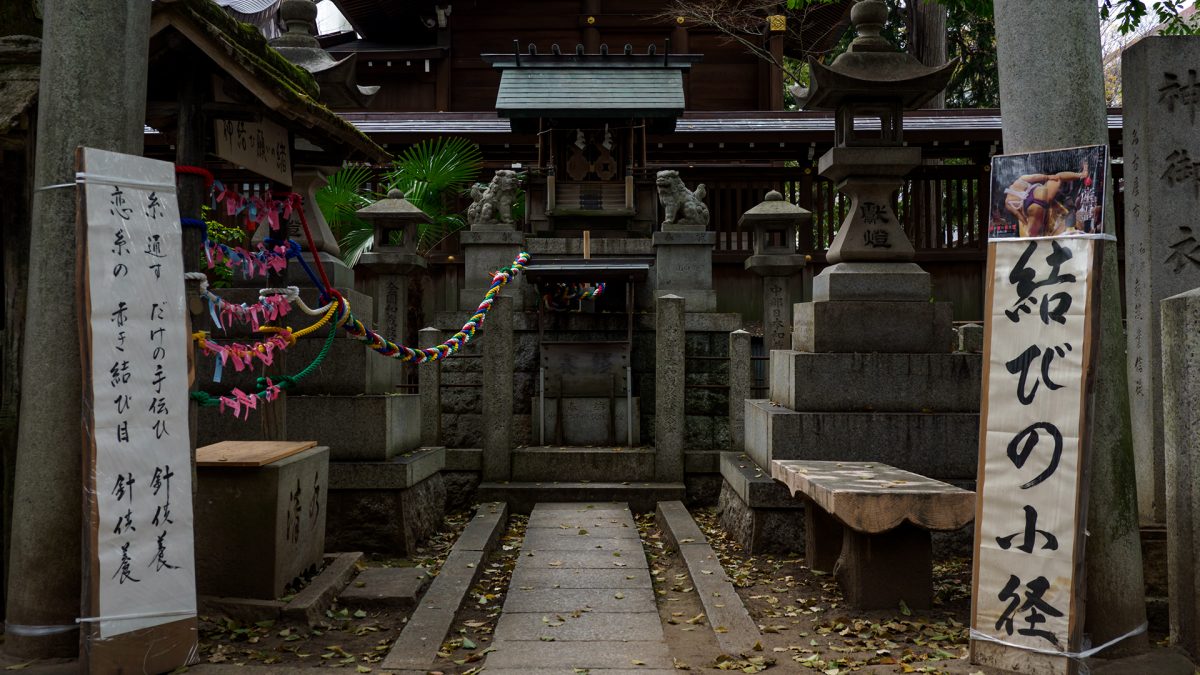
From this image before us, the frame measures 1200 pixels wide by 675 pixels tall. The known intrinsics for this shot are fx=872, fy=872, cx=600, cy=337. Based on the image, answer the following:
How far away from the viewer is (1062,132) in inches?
155

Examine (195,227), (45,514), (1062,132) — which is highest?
(1062,132)

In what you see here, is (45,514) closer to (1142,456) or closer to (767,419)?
(767,419)

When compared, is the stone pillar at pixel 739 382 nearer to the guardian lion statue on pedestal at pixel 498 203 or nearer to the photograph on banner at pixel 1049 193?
the guardian lion statue on pedestal at pixel 498 203

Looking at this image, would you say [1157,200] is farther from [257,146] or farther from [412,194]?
[412,194]

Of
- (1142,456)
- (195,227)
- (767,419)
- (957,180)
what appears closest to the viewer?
(195,227)

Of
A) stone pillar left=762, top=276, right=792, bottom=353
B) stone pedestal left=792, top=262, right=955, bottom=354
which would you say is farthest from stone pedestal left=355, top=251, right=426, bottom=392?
stone pedestal left=792, top=262, right=955, bottom=354

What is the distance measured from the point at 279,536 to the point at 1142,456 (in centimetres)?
494

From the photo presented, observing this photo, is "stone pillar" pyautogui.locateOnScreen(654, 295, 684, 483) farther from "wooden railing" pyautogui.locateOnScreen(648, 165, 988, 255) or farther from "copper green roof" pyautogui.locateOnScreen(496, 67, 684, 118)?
"wooden railing" pyautogui.locateOnScreen(648, 165, 988, 255)

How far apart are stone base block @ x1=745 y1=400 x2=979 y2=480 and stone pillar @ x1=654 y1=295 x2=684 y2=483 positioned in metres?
2.34

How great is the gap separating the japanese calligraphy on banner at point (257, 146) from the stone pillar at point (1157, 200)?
509 cm

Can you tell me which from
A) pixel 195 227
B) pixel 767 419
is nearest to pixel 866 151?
pixel 767 419

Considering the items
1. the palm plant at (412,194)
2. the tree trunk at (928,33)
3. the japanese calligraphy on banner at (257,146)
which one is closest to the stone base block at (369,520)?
the japanese calligraphy on banner at (257,146)

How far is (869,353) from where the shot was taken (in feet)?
21.6

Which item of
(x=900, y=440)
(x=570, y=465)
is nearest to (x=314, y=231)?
(x=570, y=465)
